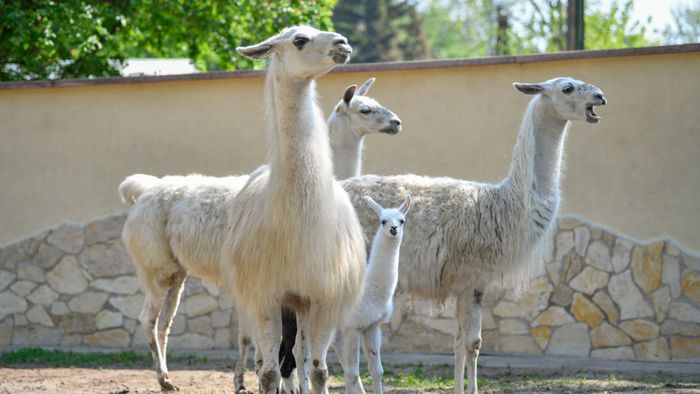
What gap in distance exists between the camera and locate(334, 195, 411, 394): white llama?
5.95 metres

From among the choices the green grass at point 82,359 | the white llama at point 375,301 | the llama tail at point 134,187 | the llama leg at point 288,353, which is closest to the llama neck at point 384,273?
the white llama at point 375,301

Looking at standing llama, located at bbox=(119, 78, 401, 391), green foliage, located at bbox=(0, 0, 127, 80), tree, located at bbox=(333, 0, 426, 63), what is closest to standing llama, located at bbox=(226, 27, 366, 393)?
standing llama, located at bbox=(119, 78, 401, 391)

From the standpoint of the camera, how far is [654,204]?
8555 mm

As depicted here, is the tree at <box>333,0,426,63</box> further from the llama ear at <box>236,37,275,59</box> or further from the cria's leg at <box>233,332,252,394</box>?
the llama ear at <box>236,37,275,59</box>

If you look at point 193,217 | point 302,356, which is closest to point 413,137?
point 193,217

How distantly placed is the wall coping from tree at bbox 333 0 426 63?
26.0m

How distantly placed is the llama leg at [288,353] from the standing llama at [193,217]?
1.07 meters

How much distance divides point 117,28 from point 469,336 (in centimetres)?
828

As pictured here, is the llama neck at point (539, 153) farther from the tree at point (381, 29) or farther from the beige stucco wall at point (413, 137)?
the tree at point (381, 29)

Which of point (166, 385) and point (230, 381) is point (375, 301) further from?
point (230, 381)

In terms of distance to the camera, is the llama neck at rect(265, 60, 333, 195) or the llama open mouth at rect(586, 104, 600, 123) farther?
the llama open mouth at rect(586, 104, 600, 123)

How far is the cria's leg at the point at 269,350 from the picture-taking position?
5094 mm

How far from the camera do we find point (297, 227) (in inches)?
196

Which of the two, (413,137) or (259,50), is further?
(413,137)
